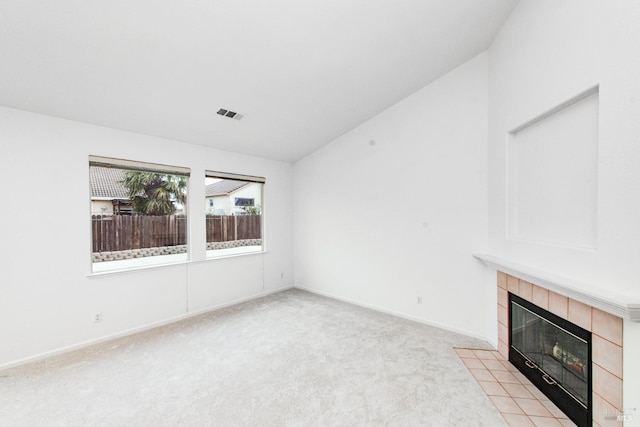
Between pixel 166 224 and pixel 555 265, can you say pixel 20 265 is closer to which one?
pixel 166 224

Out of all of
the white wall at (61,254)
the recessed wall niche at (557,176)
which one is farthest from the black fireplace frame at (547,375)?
the white wall at (61,254)

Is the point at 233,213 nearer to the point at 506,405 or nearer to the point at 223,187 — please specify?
the point at 223,187

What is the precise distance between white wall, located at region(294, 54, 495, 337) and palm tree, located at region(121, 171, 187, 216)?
7.30 ft

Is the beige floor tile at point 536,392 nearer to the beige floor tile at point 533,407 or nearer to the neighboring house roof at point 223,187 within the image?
the beige floor tile at point 533,407

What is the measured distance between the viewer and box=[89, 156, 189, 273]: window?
3094mm

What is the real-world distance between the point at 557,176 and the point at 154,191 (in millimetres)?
4283

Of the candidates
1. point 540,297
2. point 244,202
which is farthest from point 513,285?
point 244,202

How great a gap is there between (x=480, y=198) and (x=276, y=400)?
2.89 metres

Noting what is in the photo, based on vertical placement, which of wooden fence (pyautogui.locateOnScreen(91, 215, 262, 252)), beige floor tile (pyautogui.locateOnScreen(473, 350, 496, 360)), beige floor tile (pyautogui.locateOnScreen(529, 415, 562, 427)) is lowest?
beige floor tile (pyautogui.locateOnScreen(473, 350, 496, 360))

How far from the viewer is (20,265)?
2.55 metres

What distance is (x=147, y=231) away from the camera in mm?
3533

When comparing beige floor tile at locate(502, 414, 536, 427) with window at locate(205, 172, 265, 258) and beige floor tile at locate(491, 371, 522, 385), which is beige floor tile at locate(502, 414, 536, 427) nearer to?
beige floor tile at locate(491, 371, 522, 385)

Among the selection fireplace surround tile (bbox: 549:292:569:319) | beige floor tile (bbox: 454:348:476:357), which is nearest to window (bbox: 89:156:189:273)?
beige floor tile (bbox: 454:348:476:357)

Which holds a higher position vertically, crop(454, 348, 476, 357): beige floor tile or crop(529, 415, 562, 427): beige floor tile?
crop(529, 415, 562, 427): beige floor tile
